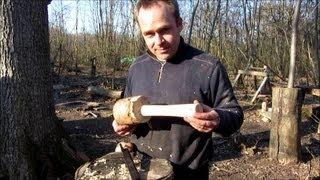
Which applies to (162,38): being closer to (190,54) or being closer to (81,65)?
(190,54)

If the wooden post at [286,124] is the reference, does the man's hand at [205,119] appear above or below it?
above

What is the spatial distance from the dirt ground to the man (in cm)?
332

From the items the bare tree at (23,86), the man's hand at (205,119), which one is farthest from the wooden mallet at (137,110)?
the bare tree at (23,86)

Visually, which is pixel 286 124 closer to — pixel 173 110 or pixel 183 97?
pixel 183 97

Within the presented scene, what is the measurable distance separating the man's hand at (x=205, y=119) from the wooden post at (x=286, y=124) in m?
4.55

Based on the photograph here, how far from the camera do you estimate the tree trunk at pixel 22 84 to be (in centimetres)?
484

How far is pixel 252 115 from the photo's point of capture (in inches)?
378

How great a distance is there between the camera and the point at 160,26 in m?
1.91

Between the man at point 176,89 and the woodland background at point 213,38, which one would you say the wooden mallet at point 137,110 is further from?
the woodland background at point 213,38

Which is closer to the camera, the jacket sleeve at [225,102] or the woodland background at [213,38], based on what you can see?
the jacket sleeve at [225,102]

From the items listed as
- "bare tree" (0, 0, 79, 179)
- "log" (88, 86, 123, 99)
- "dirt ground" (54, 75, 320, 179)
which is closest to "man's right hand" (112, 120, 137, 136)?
"bare tree" (0, 0, 79, 179)

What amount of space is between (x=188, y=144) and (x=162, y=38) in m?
0.52

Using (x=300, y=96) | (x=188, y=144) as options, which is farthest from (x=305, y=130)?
(x=188, y=144)

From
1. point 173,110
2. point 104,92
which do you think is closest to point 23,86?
point 173,110
